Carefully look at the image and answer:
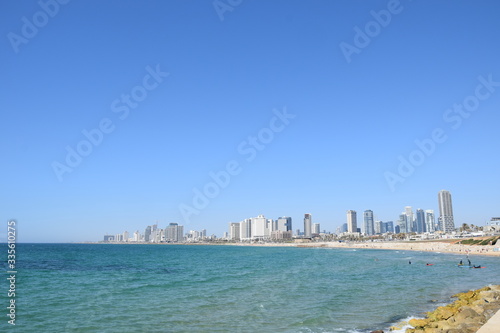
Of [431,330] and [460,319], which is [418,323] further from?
[431,330]

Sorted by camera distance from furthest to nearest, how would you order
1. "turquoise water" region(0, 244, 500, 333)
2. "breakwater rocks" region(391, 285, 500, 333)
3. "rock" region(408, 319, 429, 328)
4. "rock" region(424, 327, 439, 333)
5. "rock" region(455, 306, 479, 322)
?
1. "turquoise water" region(0, 244, 500, 333)
2. "rock" region(408, 319, 429, 328)
3. "rock" region(455, 306, 479, 322)
4. "rock" region(424, 327, 439, 333)
5. "breakwater rocks" region(391, 285, 500, 333)

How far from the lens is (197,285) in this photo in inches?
1283

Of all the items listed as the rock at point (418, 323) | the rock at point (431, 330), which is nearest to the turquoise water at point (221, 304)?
the rock at point (418, 323)

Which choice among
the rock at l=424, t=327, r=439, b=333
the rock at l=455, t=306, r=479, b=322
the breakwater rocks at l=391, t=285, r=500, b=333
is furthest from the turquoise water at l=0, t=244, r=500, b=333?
the rock at l=455, t=306, r=479, b=322

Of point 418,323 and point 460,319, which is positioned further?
point 418,323

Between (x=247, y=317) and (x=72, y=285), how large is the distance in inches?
Answer: 809

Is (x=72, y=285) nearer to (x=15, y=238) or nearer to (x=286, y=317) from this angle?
(x=15, y=238)

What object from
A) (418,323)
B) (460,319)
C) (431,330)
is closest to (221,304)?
(418,323)

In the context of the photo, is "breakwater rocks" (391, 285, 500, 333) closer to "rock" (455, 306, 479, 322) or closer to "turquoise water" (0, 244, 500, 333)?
"rock" (455, 306, 479, 322)

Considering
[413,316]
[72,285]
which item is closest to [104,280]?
[72,285]

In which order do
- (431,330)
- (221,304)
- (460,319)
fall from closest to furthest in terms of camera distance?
(431,330) < (460,319) < (221,304)

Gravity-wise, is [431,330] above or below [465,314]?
below

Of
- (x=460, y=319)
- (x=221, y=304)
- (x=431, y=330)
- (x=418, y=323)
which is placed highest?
(x=460, y=319)

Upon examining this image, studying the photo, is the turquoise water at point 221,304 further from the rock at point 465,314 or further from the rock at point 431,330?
the rock at point 465,314
